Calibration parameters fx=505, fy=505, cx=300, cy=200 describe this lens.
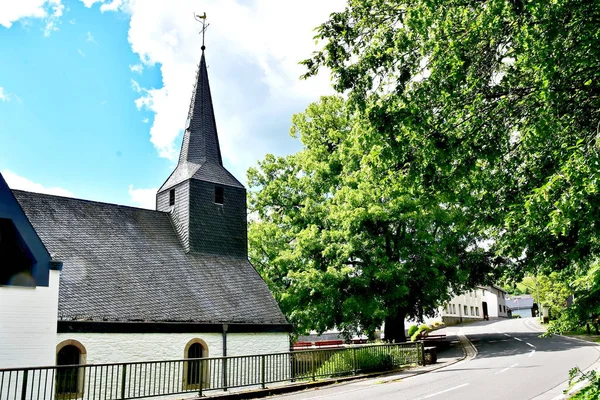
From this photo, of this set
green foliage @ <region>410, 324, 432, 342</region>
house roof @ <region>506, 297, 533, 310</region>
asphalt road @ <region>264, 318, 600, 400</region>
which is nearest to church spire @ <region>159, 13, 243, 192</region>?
asphalt road @ <region>264, 318, 600, 400</region>

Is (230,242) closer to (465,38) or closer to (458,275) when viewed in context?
(458,275)

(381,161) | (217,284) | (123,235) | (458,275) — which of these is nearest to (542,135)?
(381,161)

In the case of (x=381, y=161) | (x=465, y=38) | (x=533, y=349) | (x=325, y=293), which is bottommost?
(x=533, y=349)

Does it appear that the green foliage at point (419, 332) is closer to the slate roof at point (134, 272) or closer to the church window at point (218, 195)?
the slate roof at point (134, 272)

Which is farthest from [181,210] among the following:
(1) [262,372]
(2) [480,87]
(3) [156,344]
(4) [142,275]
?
(2) [480,87]

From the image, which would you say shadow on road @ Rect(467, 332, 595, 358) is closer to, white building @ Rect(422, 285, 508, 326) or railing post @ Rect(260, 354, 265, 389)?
railing post @ Rect(260, 354, 265, 389)

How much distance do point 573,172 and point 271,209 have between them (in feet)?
83.1

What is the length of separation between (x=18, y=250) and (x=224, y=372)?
6.27 meters

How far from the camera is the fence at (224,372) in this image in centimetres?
1277

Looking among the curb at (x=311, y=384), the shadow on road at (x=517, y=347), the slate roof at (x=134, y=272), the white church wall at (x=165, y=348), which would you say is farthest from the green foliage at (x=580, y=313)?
the shadow on road at (x=517, y=347)

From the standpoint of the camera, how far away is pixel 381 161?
947 cm

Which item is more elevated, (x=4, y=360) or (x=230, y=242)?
(x=230, y=242)

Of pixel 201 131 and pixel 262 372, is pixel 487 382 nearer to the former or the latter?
pixel 262 372

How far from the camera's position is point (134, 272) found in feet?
64.5
